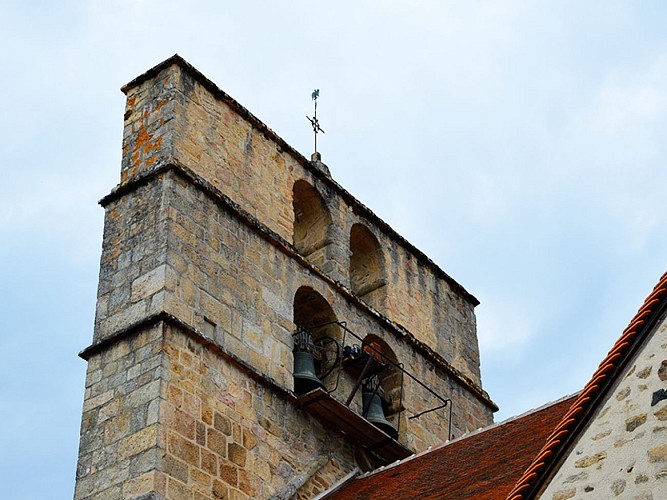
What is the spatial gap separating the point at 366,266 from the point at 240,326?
2745mm

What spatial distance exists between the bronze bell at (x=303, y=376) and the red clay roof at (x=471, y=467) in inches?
32.6

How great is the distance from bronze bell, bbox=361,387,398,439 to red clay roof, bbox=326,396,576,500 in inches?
23.8

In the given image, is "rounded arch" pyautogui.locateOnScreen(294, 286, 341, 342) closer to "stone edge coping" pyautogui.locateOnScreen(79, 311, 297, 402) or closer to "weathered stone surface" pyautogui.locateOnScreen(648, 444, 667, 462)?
"stone edge coping" pyautogui.locateOnScreen(79, 311, 297, 402)

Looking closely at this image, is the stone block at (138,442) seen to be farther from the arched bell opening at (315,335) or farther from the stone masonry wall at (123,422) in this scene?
the arched bell opening at (315,335)

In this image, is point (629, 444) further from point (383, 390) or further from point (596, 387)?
point (383, 390)

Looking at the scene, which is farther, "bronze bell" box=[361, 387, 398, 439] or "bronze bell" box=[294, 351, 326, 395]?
"bronze bell" box=[361, 387, 398, 439]

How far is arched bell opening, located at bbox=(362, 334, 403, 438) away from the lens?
12719mm

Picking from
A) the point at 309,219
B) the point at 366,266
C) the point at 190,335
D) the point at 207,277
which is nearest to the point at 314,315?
the point at 309,219

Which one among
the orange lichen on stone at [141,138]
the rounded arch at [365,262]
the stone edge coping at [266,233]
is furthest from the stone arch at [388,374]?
the orange lichen on stone at [141,138]

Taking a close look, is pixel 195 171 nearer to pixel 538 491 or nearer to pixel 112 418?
pixel 112 418

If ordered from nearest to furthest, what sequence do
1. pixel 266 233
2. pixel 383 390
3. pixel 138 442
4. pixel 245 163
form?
pixel 138 442, pixel 266 233, pixel 245 163, pixel 383 390

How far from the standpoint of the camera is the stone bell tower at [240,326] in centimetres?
1070

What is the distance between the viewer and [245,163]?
41.7 ft

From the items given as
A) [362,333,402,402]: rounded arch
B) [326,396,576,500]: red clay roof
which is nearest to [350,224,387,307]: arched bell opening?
[362,333,402,402]: rounded arch
